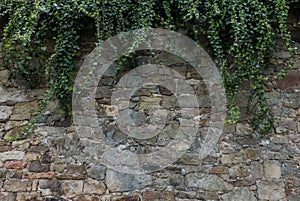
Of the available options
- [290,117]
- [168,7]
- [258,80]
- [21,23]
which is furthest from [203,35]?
[21,23]

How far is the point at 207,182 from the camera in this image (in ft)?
8.29

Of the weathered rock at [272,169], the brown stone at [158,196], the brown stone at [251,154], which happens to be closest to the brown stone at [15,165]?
the brown stone at [158,196]

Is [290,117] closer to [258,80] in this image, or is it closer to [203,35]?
[258,80]

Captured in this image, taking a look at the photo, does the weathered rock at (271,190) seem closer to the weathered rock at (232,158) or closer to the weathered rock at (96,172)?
the weathered rock at (232,158)

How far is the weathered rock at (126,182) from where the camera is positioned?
2551 millimetres

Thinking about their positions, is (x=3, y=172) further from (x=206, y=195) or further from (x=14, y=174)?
(x=206, y=195)

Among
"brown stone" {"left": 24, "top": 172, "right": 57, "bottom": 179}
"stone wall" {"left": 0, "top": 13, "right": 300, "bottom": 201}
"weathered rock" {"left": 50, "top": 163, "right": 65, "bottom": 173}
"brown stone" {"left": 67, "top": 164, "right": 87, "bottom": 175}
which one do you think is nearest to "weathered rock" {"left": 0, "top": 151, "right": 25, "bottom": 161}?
"stone wall" {"left": 0, "top": 13, "right": 300, "bottom": 201}

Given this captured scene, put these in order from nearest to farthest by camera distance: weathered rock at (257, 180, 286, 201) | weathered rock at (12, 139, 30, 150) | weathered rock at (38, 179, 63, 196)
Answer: weathered rock at (257, 180, 286, 201)
weathered rock at (38, 179, 63, 196)
weathered rock at (12, 139, 30, 150)

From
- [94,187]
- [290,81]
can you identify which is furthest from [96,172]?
[290,81]

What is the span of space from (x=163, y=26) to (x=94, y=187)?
1.38m

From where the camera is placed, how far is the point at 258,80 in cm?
252

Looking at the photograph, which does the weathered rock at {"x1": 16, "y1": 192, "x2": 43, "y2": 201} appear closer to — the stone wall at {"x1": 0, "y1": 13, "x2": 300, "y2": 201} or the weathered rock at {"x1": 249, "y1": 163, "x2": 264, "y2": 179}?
the stone wall at {"x1": 0, "y1": 13, "x2": 300, "y2": 201}

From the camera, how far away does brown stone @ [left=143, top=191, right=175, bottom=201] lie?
8.25ft

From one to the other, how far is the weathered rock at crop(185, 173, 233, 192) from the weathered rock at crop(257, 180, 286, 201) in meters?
0.22
